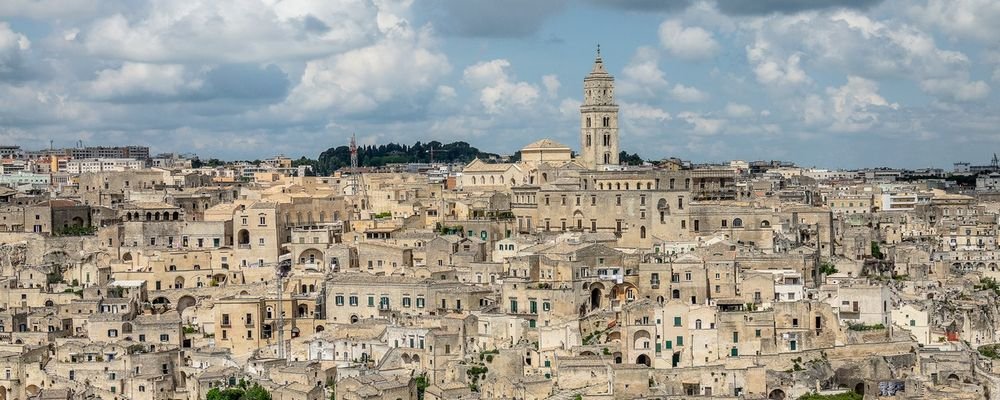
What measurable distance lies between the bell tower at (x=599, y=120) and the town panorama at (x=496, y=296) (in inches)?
206

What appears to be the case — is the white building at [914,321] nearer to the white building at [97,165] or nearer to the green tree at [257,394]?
the green tree at [257,394]

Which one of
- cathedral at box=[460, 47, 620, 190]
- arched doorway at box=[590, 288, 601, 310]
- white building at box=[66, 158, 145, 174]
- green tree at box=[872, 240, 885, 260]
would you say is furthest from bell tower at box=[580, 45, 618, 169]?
white building at box=[66, 158, 145, 174]

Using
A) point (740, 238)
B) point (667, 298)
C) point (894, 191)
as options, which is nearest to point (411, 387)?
point (667, 298)

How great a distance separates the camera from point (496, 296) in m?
47.0

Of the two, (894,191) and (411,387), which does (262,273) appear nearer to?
(411,387)

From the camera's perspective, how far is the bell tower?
71562 mm

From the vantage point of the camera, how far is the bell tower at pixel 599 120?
7156 cm

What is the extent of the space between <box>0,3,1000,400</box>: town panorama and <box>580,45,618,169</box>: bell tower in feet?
17.2

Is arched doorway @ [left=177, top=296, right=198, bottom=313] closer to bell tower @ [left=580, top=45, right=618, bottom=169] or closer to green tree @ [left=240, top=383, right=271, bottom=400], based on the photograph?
green tree @ [left=240, top=383, right=271, bottom=400]

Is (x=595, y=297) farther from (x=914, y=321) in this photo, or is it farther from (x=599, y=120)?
(x=599, y=120)

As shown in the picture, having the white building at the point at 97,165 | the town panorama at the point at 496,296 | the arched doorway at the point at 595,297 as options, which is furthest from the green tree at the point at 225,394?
the white building at the point at 97,165

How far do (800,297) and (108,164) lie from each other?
86076mm

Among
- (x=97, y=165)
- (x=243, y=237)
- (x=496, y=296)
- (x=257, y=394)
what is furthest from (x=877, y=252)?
(x=97, y=165)

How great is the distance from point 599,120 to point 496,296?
2586 centimetres
